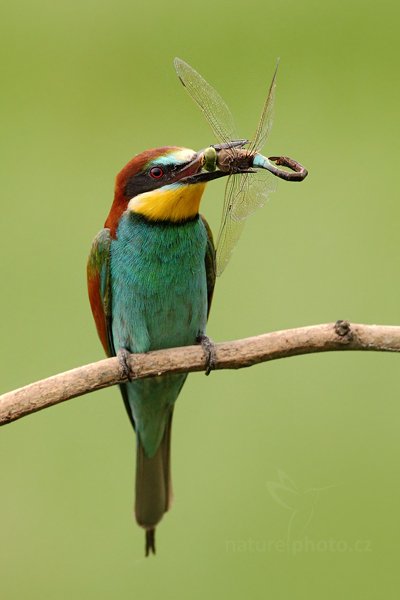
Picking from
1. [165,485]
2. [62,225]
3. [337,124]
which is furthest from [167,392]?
[337,124]

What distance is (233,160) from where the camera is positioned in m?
2.05

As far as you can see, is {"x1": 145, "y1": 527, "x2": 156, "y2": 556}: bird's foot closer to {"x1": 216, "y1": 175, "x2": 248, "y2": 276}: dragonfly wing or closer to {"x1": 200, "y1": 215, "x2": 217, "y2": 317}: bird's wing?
{"x1": 200, "y1": 215, "x2": 217, "y2": 317}: bird's wing

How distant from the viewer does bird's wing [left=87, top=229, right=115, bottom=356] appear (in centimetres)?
232

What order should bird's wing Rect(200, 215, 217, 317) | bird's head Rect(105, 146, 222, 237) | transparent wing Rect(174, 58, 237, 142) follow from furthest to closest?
bird's wing Rect(200, 215, 217, 317) < bird's head Rect(105, 146, 222, 237) < transparent wing Rect(174, 58, 237, 142)

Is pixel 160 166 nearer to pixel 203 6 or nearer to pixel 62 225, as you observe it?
pixel 62 225

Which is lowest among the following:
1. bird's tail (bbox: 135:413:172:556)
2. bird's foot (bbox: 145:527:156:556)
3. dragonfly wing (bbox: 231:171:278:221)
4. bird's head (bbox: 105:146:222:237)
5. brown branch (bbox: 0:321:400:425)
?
bird's foot (bbox: 145:527:156:556)

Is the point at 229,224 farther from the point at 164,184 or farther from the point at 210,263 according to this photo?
the point at 210,263

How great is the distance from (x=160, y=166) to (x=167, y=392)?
54 cm

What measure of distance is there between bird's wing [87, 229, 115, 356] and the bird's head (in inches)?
3.8

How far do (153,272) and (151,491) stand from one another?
519mm

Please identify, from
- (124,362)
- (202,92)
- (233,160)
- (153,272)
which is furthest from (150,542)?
(202,92)

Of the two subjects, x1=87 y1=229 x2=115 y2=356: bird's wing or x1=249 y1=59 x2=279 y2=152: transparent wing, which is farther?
x1=87 y1=229 x2=115 y2=356: bird's wing

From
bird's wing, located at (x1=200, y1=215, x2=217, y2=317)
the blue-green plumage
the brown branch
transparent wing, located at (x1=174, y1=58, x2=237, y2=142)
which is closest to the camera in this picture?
the brown branch

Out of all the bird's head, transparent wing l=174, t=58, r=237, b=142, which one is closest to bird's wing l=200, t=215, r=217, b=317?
the bird's head
